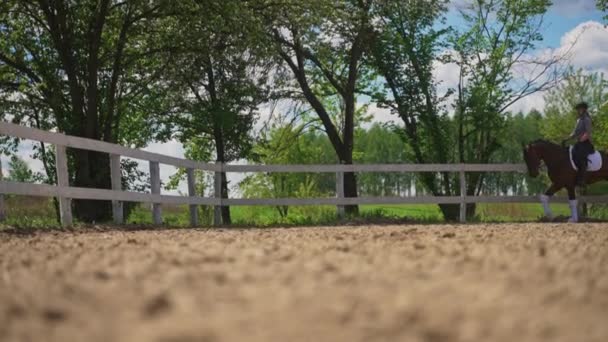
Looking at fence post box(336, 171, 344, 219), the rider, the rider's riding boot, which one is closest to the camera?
the rider

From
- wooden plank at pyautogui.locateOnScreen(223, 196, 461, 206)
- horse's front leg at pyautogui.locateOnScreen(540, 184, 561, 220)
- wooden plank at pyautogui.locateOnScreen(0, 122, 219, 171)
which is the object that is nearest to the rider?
horse's front leg at pyautogui.locateOnScreen(540, 184, 561, 220)

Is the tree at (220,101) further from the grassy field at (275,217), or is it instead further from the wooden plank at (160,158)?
the wooden plank at (160,158)

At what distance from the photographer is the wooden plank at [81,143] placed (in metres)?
9.41

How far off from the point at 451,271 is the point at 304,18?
15.9m

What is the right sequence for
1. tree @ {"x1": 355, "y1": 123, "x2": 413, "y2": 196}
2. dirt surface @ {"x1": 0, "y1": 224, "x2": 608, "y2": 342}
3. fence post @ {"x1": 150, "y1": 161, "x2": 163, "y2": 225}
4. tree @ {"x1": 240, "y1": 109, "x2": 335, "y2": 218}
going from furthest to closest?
tree @ {"x1": 355, "y1": 123, "x2": 413, "y2": 196} → tree @ {"x1": 240, "y1": 109, "x2": 335, "y2": 218} → fence post @ {"x1": 150, "y1": 161, "x2": 163, "y2": 225} → dirt surface @ {"x1": 0, "y1": 224, "x2": 608, "y2": 342}

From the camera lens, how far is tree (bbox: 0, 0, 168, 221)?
1689cm

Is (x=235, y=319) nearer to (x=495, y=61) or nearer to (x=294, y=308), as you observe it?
(x=294, y=308)

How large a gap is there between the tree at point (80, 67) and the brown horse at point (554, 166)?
9519 millimetres

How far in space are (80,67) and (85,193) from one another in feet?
26.6

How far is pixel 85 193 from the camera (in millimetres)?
10852

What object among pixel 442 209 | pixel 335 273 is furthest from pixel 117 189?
pixel 442 209

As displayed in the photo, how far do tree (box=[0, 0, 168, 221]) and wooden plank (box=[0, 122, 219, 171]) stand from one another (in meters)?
3.10

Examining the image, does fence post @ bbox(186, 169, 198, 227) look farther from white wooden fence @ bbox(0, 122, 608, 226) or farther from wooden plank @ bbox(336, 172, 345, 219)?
wooden plank @ bbox(336, 172, 345, 219)

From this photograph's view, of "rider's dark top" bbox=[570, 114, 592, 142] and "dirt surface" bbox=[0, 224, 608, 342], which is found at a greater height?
"rider's dark top" bbox=[570, 114, 592, 142]
